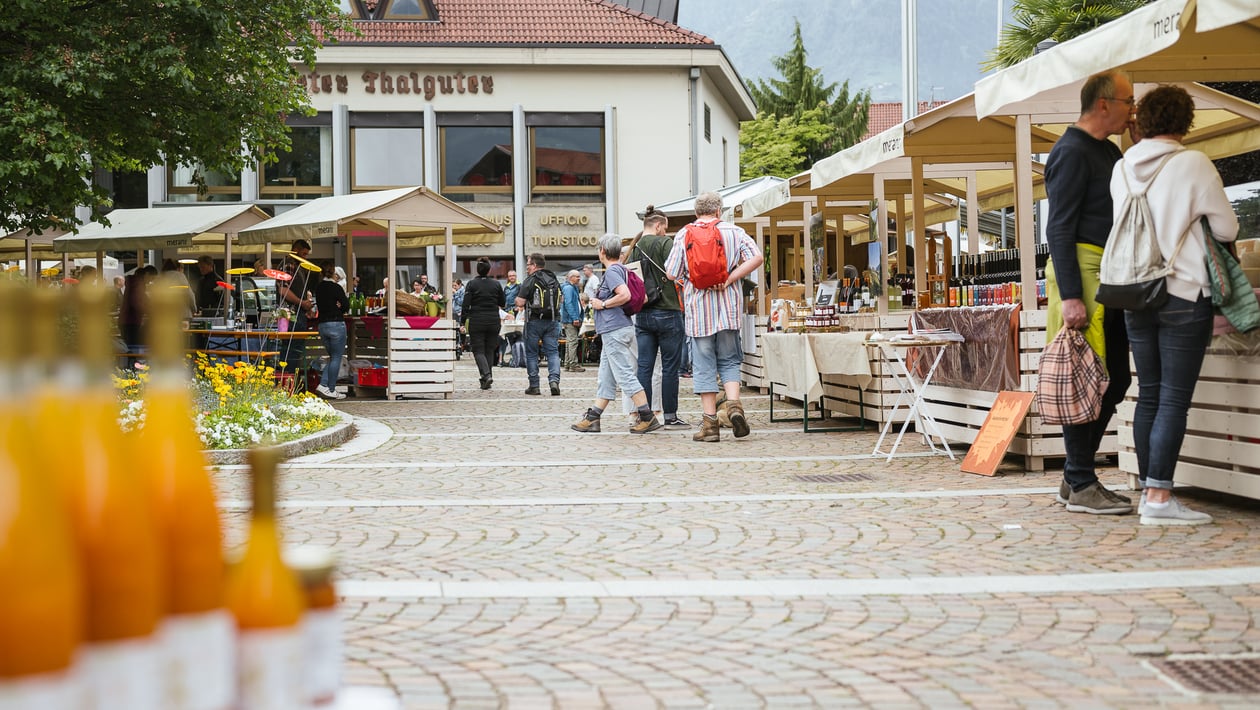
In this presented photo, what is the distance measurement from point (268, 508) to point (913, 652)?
3.06 m

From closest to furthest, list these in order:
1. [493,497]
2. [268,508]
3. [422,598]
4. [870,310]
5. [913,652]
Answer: [268,508]
[913,652]
[422,598]
[493,497]
[870,310]

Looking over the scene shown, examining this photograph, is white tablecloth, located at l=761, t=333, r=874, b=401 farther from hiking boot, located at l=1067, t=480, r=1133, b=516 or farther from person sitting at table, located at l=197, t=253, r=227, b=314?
person sitting at table, located at l=197, t=253, r=227, b=314

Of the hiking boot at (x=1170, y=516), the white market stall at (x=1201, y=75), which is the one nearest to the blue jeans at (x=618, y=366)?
the white market stall at (x=1201, y=75)

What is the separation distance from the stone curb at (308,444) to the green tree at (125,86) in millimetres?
5150

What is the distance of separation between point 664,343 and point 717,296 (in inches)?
48.9

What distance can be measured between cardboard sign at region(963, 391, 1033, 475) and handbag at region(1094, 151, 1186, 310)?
7.09 ft

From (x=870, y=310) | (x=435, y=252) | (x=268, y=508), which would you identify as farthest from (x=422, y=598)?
(x=435, y=252)

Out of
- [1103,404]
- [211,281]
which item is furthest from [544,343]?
[1103,404]

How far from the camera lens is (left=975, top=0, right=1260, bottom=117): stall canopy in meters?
6.07

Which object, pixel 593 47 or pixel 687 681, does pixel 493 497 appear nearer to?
pixel 687 681

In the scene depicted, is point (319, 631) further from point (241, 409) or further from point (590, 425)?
point (590, 425)

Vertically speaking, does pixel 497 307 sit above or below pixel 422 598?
above

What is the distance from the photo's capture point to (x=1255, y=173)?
15.4 m

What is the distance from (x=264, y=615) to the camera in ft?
4.51
